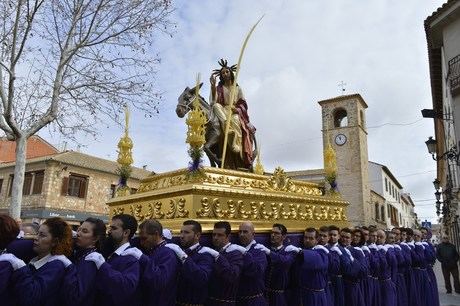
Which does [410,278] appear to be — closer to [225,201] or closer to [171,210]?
[225,201]

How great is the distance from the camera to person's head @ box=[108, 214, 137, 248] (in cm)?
343

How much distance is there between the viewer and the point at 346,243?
6.13 m

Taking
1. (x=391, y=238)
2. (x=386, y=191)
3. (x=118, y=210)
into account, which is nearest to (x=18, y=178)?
(x=118, y=210)

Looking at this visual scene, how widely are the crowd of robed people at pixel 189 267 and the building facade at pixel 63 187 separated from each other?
1918 centimetres

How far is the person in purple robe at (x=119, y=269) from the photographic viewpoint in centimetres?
297

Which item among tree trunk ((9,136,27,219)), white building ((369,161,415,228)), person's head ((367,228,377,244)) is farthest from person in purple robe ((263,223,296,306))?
white building ((369,161,415,228))

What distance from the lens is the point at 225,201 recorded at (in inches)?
217

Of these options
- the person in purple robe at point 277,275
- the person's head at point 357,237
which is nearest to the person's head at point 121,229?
the person in purple robe at point 277,275

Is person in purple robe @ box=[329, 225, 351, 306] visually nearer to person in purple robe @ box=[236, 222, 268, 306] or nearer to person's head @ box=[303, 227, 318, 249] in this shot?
person's head @ box=[303, 227, 318, 249]

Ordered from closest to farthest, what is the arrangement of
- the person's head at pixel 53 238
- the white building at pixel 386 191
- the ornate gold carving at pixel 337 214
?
1. the person's head at pixel 53 238
2. the ornate gold carving at pixel 337 214
3. the white building at pixel 386 191

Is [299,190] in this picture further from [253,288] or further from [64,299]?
[64,299]

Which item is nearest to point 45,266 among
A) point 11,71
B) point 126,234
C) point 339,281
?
point 126,234

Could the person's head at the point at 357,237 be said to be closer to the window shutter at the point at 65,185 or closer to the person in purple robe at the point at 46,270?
the person in purple robe at the point at 46,270

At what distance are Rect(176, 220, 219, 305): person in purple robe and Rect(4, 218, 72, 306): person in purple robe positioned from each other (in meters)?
1.12
